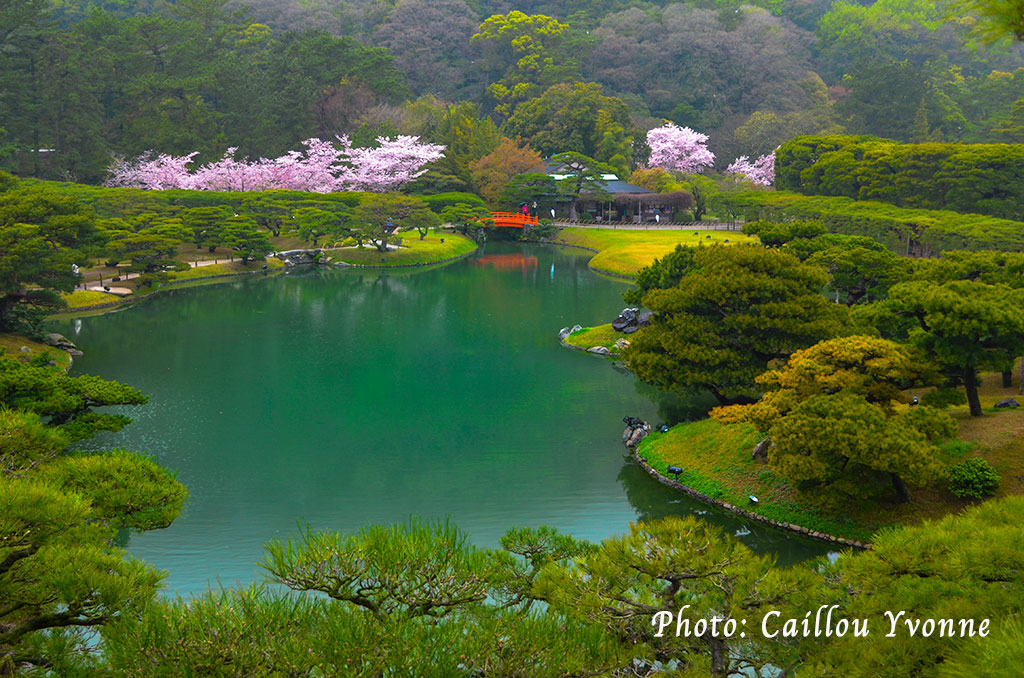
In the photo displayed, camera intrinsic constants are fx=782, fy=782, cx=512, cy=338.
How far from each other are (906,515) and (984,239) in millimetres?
23205

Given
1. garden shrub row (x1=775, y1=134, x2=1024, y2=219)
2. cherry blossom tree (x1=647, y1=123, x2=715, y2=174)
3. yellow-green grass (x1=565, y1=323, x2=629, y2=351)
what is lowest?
yellow-green grass (x1=565, y1=323, x2=629, y2=351)

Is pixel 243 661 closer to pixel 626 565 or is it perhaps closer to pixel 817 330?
pixel 626 565

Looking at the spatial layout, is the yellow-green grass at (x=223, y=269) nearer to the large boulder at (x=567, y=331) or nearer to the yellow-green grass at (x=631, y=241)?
the yellow-green grass at (x=631, y=241)

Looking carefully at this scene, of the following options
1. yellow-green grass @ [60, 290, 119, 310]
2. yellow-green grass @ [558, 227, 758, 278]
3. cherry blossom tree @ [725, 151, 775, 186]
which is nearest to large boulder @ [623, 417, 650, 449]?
yellow-green grass @ [558, 227, 758, 278]

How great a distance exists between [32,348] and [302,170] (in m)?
35.4

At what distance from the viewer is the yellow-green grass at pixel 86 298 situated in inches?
1308

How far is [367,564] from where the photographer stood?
5773mm

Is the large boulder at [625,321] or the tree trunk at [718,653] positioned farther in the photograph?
the large boulder at [625,321]

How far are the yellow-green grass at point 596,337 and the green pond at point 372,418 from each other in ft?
3.00

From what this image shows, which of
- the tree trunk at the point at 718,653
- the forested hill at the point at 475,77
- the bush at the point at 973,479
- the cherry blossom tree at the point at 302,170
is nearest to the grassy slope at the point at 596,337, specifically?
the bush at the point at 973,479

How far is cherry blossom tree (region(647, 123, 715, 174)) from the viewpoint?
68.5m

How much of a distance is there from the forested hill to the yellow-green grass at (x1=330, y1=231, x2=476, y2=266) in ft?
28.5

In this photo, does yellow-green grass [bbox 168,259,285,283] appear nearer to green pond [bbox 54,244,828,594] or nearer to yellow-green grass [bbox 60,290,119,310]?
yellow-green grass [bbox 60,290,119,310]

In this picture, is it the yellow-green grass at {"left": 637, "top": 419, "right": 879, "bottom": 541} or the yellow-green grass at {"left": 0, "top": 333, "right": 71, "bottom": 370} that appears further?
the yellow-green grass at {"left": 0, "top": 333, "right": 71, "bottom": 370}
